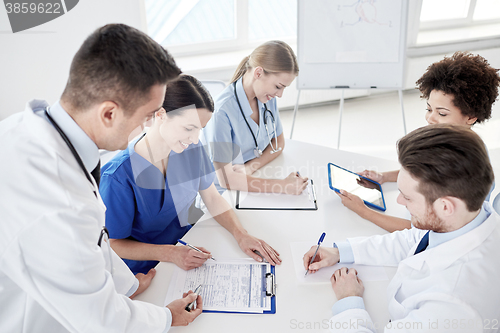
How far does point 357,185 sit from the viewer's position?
63.1 inches

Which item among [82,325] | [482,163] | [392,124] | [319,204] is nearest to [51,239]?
[82,325]

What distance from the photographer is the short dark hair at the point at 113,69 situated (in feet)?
2.47

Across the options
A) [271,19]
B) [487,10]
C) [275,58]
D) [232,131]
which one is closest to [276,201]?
[232,131]

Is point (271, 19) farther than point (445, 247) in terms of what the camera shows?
Yes

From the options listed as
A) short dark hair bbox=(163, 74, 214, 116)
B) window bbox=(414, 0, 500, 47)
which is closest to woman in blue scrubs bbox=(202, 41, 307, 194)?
short dark hair bbox=(163, 74, 214, 116)

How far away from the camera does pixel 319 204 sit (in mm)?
1518

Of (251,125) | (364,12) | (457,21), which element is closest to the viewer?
(251,125)

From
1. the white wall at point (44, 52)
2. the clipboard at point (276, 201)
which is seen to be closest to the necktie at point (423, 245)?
the clipboard at point (276, 201)

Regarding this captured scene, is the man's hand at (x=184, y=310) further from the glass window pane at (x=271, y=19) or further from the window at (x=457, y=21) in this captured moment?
the window at (x=457, y=21)

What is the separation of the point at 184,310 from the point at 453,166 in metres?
0.76

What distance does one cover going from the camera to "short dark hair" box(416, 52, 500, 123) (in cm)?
146

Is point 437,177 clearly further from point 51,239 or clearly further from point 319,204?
point 51,239

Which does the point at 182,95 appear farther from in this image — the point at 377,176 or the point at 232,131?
the point at 377,176

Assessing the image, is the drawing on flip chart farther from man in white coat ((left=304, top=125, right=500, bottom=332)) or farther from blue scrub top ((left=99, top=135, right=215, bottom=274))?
man in white coat ((left=304, top=125, right=500, bottom=332))
